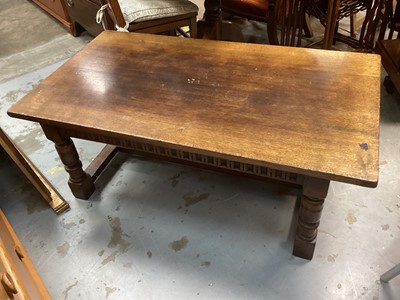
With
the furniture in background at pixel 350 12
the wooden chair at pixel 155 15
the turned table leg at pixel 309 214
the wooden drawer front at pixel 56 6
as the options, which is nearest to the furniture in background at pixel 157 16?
the wooden chair at pixel 155 15

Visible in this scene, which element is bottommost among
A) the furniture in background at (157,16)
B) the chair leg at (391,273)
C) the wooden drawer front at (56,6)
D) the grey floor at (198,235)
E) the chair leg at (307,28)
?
the grey floor at (198,235)

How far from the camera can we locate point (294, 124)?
3.19 feet

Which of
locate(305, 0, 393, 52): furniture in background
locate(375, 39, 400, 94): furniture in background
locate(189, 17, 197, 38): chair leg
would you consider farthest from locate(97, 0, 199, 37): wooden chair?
locate(375, 39, 400, 94): furniture in background

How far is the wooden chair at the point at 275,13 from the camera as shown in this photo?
79.0 inches

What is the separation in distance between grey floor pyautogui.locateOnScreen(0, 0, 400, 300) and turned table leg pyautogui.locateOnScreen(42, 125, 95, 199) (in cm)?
5

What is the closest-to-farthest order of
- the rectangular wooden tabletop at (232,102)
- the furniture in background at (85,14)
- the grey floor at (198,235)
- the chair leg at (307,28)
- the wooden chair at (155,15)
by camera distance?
the rectangular wooden tabletop at (232,102) → the grey floor at (198,235) → the wooden chair at (155,15) → the furniture in background at (85,14) → the chair leg at (307,28)

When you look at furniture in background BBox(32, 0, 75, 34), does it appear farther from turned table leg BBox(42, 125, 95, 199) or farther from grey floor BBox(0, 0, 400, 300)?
turned table leg BBox(42, 125, 95, 199)

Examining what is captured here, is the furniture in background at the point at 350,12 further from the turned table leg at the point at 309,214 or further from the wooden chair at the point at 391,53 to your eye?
the turned table leg at the point at 309,214

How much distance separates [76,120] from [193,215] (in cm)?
61

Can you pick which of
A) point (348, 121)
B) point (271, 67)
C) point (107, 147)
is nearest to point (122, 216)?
point (107, 147)

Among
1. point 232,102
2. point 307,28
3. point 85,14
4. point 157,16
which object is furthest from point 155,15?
point 307,28

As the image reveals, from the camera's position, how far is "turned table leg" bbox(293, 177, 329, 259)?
0.96 metres

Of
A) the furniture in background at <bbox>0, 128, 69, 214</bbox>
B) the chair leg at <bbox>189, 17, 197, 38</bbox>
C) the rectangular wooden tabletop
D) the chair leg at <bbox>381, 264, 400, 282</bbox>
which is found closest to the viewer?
the rectangular wooden tabletop

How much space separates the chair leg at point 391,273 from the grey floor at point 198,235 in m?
0.02
